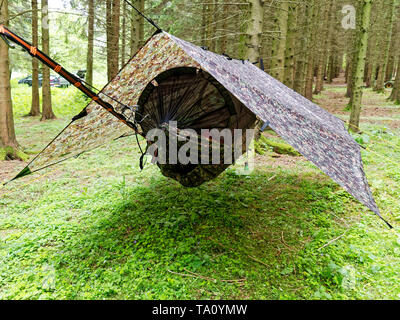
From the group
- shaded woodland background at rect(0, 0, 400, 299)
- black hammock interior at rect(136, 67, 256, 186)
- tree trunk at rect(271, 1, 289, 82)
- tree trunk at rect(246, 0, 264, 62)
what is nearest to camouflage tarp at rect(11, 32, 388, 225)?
black hammock interior at rect(136, 67, 256, 186)

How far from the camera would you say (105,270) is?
253 cm

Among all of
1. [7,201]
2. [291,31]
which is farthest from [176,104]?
[291,31]

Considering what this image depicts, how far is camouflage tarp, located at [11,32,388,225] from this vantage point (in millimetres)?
2076

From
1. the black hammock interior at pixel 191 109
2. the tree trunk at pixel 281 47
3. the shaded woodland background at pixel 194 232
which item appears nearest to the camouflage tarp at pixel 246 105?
the black hammock interior at pixel 191 109

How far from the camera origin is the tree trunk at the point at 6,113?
533cm

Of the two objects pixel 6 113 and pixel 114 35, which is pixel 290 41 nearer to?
pixel 114 35

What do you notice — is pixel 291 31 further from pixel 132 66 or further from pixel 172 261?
pixel 172 261

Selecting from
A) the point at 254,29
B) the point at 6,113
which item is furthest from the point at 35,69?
the point at 254,29

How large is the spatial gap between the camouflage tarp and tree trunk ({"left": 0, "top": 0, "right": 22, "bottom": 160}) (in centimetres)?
328

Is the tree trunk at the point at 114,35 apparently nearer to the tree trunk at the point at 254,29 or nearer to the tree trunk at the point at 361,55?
the tree trunk at the point at 254,29

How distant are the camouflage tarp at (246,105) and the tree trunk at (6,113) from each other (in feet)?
10.7

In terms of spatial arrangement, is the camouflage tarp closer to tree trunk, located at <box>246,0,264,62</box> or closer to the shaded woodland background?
the shaded woodland background

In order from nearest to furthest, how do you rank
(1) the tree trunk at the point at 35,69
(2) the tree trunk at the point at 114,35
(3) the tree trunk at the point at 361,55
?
(3) the tree trunk at the point at 361,55 → (2) the tree trunk at the point at 114,35 → (1) the tree trunk at the point at 35,69
